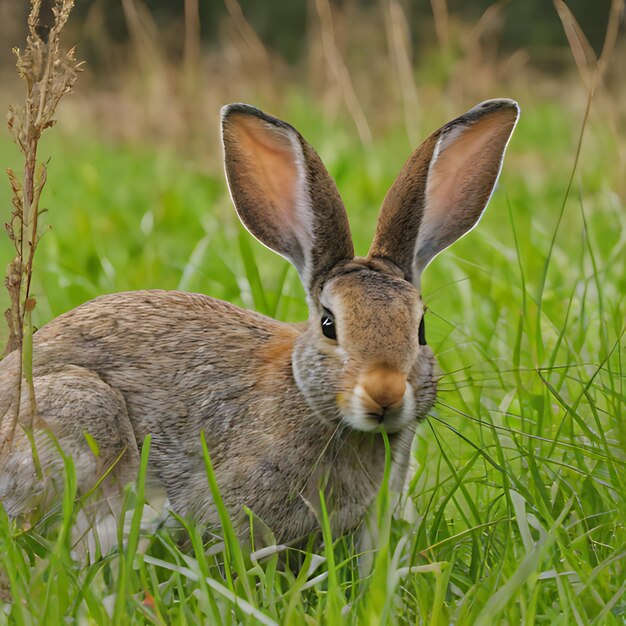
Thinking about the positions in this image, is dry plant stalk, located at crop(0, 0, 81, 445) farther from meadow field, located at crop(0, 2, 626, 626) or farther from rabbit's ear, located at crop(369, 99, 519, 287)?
rabbit's ear, located at crop(369, 99, 519, 287)

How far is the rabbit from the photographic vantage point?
3.54 metres

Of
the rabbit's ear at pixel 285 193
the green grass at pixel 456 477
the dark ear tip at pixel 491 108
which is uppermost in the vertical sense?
the dark ear tip at pixel 491 108

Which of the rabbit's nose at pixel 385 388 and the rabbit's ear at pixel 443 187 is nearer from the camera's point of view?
the rabbit's nose at pixel 385 388

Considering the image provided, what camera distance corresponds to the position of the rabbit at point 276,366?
354 centimetres

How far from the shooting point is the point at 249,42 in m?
8.05

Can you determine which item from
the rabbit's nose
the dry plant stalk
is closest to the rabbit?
the rabbit's nose

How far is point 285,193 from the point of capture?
401 cm

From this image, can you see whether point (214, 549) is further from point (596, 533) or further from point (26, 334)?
point (596, 533)

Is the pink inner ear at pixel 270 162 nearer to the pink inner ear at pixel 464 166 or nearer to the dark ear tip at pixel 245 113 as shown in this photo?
the dark ear tip at pixel 245 113

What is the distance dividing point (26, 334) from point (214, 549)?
79 cm

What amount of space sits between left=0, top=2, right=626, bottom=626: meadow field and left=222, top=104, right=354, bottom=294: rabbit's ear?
58 cm

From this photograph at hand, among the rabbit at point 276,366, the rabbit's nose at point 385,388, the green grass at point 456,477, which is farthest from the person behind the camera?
the rabbit at point 276,366


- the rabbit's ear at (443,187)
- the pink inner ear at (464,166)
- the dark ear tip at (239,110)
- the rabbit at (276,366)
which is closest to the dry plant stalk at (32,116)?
the rabbit at (276,366)

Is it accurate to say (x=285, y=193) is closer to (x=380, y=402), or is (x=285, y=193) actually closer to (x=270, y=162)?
(x=270, y=162)
